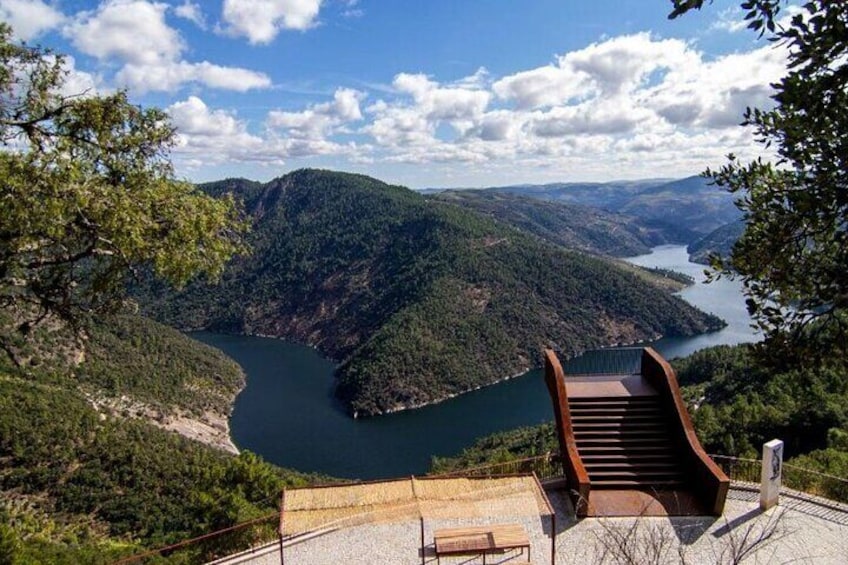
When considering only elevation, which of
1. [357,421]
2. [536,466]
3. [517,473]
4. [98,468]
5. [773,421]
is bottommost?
[357,421]

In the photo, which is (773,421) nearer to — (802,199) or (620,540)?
(620,540)

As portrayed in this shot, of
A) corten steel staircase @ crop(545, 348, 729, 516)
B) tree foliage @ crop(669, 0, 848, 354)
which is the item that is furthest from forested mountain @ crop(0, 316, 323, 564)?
tree foliage @ crop(669, 0, 848, 354)

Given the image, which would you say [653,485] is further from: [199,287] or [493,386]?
[199,287]

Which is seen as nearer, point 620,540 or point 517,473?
point 620,540

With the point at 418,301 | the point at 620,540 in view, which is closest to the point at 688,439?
the point at 620,540

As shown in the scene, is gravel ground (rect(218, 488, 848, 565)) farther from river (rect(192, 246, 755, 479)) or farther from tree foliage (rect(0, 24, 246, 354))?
river (rect(192, 246, 755, 479))

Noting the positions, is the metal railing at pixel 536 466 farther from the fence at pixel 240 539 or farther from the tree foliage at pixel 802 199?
the tree foliage at pixel 802 199

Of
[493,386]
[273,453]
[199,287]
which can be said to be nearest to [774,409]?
[273,453]

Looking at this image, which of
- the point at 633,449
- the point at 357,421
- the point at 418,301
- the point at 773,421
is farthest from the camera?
the point at 418,301
